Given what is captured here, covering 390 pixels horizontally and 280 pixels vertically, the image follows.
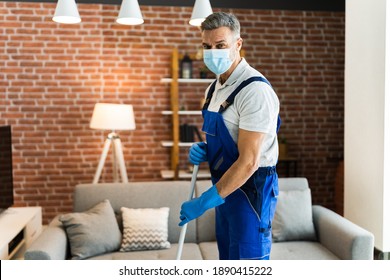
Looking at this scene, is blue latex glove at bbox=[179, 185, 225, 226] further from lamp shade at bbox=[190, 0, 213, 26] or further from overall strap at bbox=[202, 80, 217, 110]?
lamp shade at bbox=[190, 0, 213, 26]

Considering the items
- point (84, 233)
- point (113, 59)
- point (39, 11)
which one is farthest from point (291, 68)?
point (84, 233)

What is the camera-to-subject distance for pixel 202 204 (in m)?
1.61

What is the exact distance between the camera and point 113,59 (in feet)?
14.6

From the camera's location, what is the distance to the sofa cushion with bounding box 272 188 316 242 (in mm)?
2916

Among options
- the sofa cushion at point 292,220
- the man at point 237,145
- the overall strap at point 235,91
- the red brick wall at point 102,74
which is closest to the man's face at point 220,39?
the man at point 237,145

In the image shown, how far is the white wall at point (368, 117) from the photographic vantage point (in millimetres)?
2557

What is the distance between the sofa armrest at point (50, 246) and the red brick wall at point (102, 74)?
1776 millimetres

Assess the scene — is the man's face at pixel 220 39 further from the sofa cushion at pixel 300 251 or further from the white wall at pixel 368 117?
the sofa cushion at pixel 300 251

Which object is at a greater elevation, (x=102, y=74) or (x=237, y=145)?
(x=102, y=74)

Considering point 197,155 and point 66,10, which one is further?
point 66,10

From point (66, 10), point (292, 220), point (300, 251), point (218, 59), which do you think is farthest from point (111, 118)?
point (218, 59)

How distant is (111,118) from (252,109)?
8.26 feet

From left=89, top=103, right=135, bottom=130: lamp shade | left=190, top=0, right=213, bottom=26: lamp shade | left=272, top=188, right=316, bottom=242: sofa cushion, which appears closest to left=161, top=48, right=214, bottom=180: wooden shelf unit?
left=89, top=103, right=135, bottom=130: lamp shade

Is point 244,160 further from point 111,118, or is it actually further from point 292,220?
point 111,118
